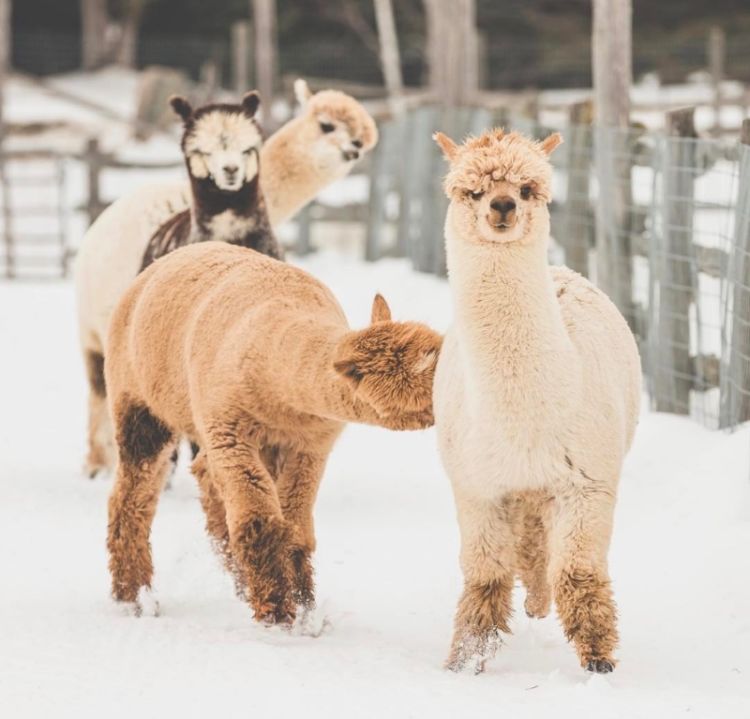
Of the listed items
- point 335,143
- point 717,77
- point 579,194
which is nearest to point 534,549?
point 335,143

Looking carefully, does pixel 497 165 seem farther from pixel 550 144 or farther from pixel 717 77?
pixel 717 77

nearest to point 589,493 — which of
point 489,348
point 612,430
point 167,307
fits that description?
point 612,430

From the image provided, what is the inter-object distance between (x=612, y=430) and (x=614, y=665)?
635 millimetres

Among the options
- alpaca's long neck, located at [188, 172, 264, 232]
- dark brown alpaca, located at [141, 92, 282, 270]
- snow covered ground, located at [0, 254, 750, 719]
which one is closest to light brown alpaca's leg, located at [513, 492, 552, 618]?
snow covered ground, located at [0, 254, 750, 719]

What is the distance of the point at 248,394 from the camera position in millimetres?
4750

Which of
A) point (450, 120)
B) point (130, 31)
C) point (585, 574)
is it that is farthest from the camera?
point (130, 31)

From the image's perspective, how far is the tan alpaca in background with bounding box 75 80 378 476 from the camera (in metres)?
7.69

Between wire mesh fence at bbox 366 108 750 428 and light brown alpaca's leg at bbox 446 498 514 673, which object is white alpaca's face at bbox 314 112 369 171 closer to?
wire mesh fence at bbox 366 108 750 428

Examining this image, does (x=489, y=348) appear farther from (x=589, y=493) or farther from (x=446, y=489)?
(x=446, y=489)

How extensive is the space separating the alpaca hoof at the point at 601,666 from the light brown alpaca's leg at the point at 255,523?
997mm

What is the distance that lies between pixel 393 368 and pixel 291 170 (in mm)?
3608

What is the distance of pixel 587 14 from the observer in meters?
26.6

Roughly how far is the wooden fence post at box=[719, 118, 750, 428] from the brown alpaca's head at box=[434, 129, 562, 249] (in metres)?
2.69

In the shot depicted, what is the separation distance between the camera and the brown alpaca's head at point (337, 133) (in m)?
7.73
